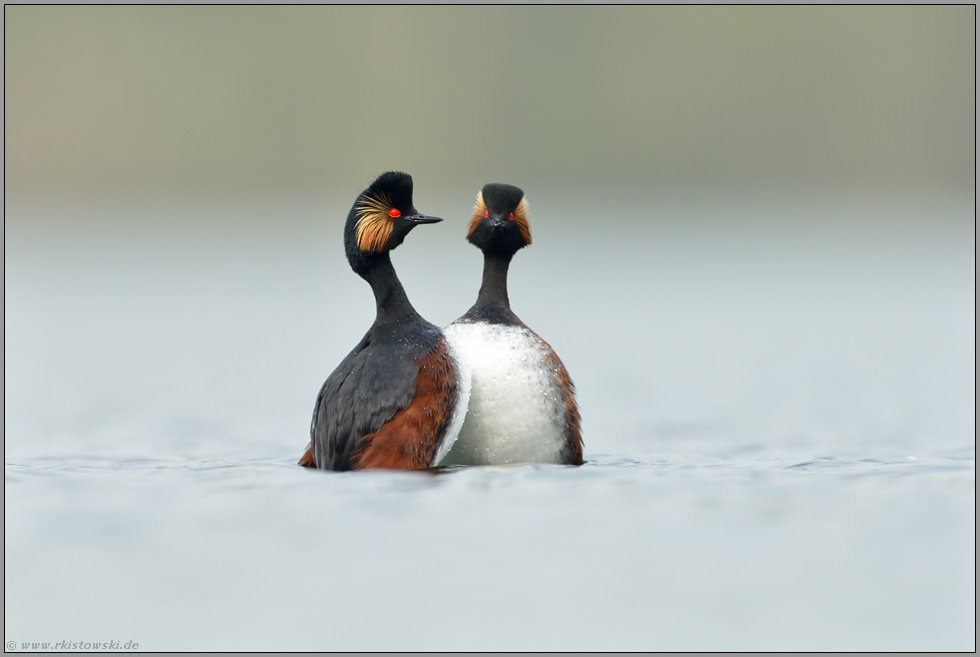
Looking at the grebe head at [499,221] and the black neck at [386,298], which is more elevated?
the grebe head at [499,221]

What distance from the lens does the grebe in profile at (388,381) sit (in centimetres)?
1059

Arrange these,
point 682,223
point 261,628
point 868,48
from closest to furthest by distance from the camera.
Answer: point 261,628 → point 682,223 → point 868,48

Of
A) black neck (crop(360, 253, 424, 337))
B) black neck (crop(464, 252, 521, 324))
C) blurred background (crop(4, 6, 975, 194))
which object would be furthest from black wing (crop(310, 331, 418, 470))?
blurred background (crop(4, 6, 975, 194))

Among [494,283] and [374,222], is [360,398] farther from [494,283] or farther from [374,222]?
[494,283]

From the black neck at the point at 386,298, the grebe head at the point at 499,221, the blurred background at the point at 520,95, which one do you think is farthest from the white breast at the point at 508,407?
the blurred background at the point at 520,95

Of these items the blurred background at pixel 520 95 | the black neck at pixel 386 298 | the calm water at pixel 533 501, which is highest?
the blurred background at pixel 520 95

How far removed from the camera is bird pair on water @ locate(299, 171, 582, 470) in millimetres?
10633

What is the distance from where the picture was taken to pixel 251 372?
21.3m

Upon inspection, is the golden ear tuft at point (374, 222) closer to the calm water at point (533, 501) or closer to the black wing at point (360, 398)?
the black wing at point (360, 398)

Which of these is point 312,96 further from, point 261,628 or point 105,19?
point 261,628

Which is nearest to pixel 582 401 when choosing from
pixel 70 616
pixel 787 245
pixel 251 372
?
pixel 251 372

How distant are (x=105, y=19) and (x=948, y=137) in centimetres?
5702

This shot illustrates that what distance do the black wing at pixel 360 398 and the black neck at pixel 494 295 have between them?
991mm

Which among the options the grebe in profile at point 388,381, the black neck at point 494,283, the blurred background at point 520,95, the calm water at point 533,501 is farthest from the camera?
the blurred background at point 520,95
